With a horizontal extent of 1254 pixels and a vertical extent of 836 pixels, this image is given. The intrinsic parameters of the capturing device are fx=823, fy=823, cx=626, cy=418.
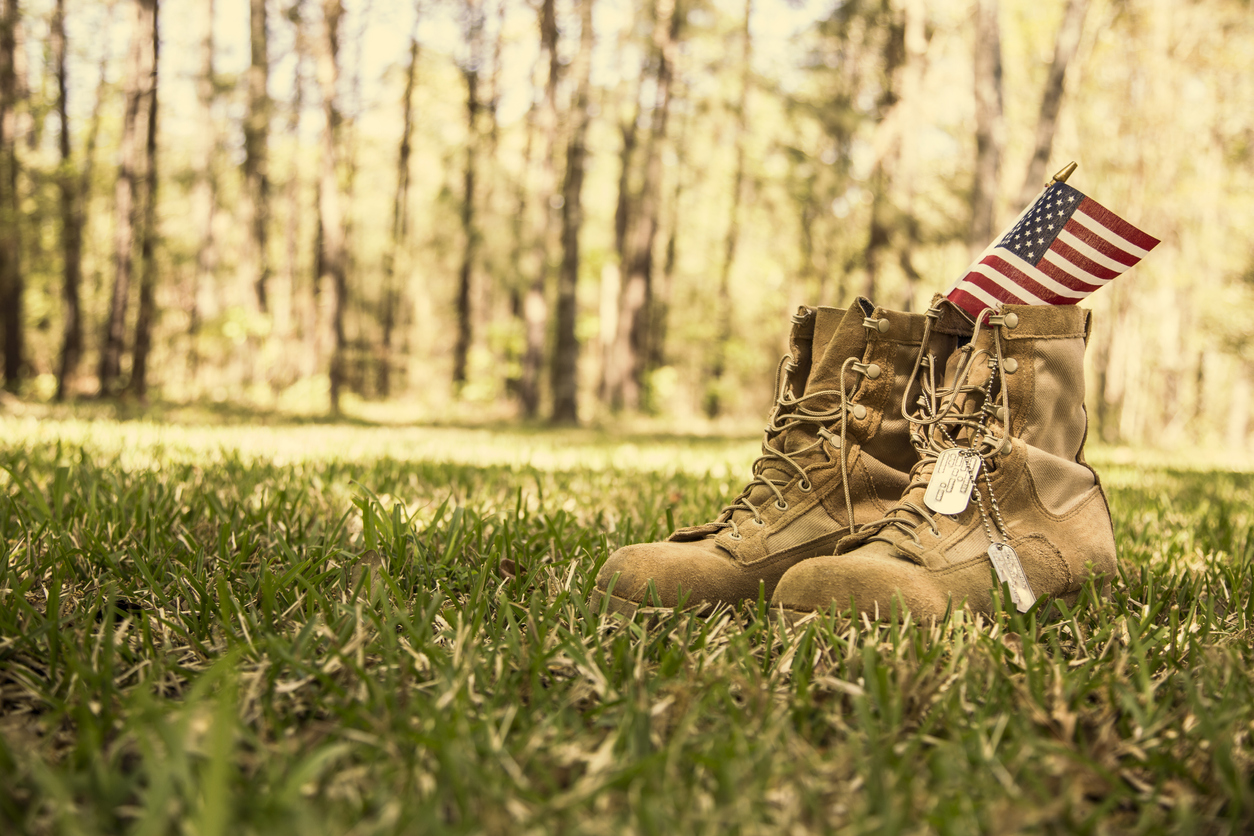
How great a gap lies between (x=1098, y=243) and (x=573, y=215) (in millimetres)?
10087

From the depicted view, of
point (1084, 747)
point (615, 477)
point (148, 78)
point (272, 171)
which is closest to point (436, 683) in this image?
point (1084, 747)

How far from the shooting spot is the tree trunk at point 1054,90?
9.45m

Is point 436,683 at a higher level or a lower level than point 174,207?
lower

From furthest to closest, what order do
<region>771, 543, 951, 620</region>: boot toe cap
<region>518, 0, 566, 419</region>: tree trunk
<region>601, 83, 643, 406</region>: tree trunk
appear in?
1. <region>601, 83, 643, 406</region>: tree trunk
2. <region>518, 0, 566, 419</region>: tree trunk
3. <region>771, 543, 951, 620</region>: boot toe cap

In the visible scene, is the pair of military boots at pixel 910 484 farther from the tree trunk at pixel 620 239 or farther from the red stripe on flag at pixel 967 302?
the tree trunk at pixel 620 239

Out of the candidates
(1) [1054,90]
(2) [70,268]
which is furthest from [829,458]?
(2) [70,268]

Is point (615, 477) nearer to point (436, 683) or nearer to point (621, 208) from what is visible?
point (436, 683)

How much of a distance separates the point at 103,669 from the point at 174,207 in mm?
30411

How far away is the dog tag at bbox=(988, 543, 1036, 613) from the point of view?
1.62 meters

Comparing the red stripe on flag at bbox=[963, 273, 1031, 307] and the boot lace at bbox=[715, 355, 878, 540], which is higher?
the red stripe on flag at bbox=[963, 273, 1031, 307]

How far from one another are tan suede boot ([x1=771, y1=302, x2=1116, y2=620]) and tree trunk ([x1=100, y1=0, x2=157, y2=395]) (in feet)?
34.6

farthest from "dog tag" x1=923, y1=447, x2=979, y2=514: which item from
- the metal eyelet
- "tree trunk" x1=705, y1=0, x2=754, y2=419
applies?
"tree trunk" x1=705, y1=0, x2=754, y2=419

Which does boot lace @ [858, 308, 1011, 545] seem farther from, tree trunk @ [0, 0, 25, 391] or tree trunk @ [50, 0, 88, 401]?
tree trunk @ [0, 0, 25, 391]

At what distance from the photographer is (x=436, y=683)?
117cm
